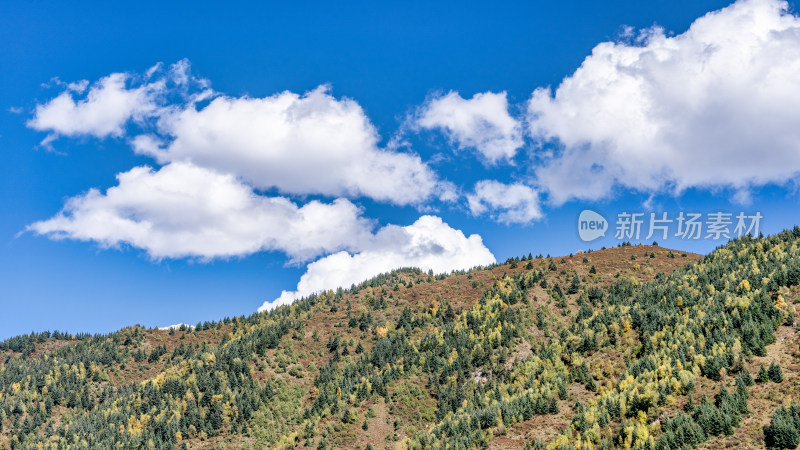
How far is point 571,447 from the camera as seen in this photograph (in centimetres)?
4781

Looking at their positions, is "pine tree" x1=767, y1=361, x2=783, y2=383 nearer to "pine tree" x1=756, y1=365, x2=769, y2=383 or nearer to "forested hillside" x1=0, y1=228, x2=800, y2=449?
"forested hillside" x1=0, y1=228, x2=800, y2=449

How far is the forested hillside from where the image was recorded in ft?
155

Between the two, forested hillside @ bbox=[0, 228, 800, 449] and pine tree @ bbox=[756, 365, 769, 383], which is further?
forested hillside @ bbox=[0, 228, 800, 449]

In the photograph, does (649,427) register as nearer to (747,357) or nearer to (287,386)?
(747,357)

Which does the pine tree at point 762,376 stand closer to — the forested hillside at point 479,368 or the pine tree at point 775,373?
the forested hillside at point 479,368

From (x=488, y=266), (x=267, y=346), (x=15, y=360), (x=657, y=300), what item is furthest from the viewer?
(x=488, y=266)

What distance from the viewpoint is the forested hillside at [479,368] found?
155ft

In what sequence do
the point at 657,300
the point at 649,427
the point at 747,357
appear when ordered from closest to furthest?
the point at 649,427
the point at 747,357
the point at 657,300

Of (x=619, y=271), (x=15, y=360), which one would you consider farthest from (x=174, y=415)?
(x=619, y=271)

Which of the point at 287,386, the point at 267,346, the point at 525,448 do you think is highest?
the point at 267,346

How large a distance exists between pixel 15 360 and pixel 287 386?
62.4 metres

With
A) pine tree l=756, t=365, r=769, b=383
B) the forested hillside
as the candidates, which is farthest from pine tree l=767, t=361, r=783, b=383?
pine tree l=756, t=365, r=769, b=383

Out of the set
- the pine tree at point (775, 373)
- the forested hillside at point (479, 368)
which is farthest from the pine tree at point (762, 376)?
the pine tree at point (775, 373)

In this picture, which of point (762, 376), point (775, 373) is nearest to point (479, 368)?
point (762, 376)
